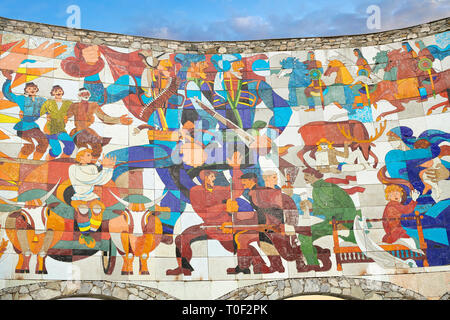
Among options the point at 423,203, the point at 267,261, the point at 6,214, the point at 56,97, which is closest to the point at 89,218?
the point at 6,214

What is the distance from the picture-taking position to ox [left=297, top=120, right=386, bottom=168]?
1534 cm

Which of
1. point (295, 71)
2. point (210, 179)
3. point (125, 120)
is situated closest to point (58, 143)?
point (125, 120)

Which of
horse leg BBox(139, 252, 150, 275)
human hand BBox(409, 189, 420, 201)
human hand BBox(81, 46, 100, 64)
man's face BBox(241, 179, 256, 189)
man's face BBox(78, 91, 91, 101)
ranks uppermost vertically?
human hand BBox(81, 46, 100, 64)

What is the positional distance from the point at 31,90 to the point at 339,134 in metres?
8.12

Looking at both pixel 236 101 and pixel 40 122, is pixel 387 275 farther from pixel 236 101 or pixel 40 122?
pixel 40 122

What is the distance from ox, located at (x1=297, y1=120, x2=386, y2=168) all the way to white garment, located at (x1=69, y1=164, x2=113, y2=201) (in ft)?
16.7

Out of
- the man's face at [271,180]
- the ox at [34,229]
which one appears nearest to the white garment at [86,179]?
the ox at [34,229]

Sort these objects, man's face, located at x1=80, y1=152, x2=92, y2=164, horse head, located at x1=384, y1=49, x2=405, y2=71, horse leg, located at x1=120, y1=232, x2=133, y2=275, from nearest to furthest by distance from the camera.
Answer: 1. horse leg, located at x1=120, y1=232, x2=133, y2=275
2. man's face, located at x1=80, y1=152, x2=92, y2=164
3. horse head, located at x1=384, y1=49, x2=405, y2=71

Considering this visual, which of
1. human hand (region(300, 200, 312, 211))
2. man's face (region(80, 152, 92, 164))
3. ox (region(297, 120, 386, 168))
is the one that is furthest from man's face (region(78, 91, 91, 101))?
human hand (region(300, 200, 312, 211))

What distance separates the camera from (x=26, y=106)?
14586mm

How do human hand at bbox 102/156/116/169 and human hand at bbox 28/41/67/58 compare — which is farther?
human hand at bbox 28/41/67/58

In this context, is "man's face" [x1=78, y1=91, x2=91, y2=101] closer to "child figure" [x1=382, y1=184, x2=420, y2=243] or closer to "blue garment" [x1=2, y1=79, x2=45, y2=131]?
"blue garment" [x1=2, y1=79, x2=45, y2=131]

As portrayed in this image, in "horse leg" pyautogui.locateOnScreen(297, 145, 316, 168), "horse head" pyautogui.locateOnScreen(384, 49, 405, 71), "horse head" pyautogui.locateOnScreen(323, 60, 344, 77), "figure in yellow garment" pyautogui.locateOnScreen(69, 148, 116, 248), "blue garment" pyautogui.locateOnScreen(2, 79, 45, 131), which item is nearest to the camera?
"figure in yellow garment" pyautogui.locateOnScreen(69, 148, 116, 248)

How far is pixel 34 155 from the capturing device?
14203mm
